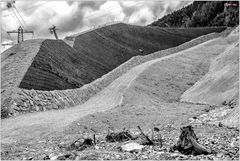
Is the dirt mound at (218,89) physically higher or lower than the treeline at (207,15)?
lower

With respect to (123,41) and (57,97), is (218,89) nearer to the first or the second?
(57,97)

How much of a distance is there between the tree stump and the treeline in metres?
86.4

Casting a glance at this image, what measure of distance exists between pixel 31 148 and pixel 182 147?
5599 millimetres

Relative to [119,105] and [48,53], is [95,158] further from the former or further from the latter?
[48,53]

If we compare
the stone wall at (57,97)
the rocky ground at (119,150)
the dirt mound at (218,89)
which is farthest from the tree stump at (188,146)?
the dirt mound at (218,89)

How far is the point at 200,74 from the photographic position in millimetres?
38031

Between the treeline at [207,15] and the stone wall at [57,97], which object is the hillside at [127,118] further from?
the treeline at [207,15]

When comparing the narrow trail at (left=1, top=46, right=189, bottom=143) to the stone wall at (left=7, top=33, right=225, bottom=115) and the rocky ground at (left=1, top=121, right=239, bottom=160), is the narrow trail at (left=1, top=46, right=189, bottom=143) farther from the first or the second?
the rocky ground at (left=1, top=121, right=239, bottom=160)

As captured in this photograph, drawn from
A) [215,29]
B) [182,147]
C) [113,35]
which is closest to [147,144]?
[182,147]

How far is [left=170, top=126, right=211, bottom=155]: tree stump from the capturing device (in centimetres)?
1021

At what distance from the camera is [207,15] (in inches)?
4567

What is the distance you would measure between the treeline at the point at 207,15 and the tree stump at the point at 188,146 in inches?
3400

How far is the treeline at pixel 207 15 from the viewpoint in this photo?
4047 inches

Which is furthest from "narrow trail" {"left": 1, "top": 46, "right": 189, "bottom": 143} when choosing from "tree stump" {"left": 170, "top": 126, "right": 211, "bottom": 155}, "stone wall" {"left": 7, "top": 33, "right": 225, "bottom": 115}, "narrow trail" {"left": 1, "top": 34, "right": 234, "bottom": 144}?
"tree stump" {"left": 170, "top": 126, "right": 211, "bottom": 155}
